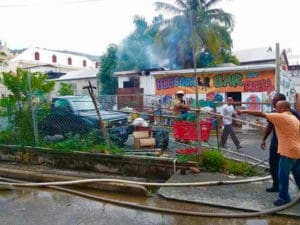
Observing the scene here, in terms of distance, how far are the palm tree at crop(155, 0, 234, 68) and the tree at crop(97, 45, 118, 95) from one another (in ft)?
16.5

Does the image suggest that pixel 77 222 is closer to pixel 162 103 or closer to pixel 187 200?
pixel 187 200

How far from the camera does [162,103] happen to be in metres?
19.2

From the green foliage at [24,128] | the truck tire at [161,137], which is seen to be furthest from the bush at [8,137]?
the truck tire at [161,137]

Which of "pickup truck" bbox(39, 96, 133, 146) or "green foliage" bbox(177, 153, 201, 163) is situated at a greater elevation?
"pickup truck" bbox(39, 96, 133, 146)

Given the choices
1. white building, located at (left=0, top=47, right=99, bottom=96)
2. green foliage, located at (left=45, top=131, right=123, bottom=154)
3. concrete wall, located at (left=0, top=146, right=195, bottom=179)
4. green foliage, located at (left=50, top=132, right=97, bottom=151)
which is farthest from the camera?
white building, located at (left=0, top=47, right=99, bottom=96)

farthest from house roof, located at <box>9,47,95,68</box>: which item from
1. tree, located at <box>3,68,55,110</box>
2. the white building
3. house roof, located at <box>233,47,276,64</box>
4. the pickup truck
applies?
the pickup truck

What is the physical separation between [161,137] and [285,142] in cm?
450

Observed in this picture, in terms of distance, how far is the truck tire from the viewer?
344 inches

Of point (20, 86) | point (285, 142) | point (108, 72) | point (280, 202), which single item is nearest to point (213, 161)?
point (280, 202)

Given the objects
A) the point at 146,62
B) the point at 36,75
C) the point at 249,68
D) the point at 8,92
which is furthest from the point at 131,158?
the point at 146,62

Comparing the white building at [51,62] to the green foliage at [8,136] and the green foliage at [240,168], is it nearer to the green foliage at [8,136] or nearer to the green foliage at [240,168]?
the green foliage at [8,136]

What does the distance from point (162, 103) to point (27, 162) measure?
11744mm

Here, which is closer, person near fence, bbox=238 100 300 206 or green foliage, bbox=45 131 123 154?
person near fence, bbox=238 100 300 206

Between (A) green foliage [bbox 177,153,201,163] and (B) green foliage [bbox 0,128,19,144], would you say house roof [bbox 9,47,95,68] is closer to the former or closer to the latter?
(B) green foliage [bbox 0,128,19,144]
